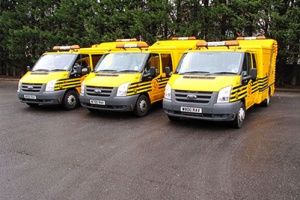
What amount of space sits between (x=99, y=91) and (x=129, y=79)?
→ 0.94 m

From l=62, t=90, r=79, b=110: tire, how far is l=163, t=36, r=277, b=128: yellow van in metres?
3.90

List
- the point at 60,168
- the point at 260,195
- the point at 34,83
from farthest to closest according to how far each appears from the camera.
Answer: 1. the point at 34,83
2. the point at 60,168
3. the point at 260,195

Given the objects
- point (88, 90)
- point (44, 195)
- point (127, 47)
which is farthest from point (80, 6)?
point (44, 195)

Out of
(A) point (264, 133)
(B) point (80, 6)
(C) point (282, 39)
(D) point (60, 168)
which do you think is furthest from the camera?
(B) point (80, 6)

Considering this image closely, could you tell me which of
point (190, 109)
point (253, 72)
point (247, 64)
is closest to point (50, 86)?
point (190, 109)

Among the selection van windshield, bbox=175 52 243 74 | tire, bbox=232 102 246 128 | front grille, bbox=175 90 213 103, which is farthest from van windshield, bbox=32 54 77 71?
tire, bbox=232 102 246 128

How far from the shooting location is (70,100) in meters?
10.3

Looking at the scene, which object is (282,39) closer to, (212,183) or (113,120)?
(113,120)

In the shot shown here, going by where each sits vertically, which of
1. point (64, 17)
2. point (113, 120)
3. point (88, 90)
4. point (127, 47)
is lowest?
point (113, 120)

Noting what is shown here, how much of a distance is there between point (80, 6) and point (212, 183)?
52.3ft

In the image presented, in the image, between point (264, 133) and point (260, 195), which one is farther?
point (264, 133)

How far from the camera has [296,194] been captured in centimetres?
407

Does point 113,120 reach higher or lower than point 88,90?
lower

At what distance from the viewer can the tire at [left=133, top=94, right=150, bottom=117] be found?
8.85 meters
